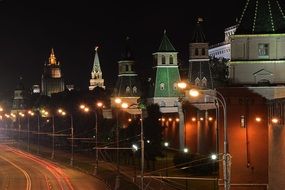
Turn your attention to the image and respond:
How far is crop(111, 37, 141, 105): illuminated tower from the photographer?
117625mm

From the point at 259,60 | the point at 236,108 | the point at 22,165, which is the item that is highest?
the point at 259,60

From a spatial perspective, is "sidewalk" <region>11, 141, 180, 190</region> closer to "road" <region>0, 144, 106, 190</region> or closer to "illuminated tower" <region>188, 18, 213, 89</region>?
"road" <region>0, 144, 106, 190</region>

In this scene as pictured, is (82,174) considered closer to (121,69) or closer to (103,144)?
(103,144)

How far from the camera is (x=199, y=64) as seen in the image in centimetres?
8938

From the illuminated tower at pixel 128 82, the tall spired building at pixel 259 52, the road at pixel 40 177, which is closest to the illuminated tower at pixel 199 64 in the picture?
the road at pixel 40 177

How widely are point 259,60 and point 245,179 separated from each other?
7807 millimetres

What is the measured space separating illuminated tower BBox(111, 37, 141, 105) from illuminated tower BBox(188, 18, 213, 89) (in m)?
27.8

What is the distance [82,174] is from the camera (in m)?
70.7

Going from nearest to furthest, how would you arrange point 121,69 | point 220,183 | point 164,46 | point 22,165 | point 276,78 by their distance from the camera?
point 220,183, point 276,78, point 22,165, point 164,46, point 121,69

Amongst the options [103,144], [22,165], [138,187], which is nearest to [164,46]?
[103,144]

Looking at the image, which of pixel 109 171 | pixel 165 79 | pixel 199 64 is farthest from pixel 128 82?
pixel 109 171

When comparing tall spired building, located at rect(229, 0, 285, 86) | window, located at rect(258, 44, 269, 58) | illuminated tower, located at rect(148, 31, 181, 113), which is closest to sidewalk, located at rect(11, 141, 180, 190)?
tall spired building, located at rect(229, 0, 285, 86)

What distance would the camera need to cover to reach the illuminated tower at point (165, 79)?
10325cm

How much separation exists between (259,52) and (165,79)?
5610cm
